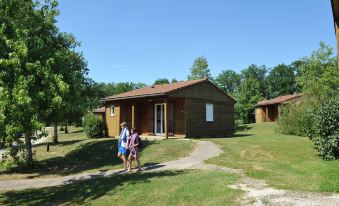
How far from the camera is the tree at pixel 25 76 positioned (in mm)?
10305

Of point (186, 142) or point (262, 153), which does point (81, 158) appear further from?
point (262, 153)

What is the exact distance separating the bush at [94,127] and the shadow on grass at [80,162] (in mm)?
5717

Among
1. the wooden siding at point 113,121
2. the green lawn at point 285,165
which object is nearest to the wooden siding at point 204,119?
the wooden siding at point 113,121

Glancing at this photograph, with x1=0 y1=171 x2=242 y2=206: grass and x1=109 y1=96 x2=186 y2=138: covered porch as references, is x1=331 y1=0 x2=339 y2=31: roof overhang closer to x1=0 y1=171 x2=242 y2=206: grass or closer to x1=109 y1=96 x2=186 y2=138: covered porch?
x1=0 y1=171 x2=242 y2=206: grass

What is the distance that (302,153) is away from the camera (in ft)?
52.0

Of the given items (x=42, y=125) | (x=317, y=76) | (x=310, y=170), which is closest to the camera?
(x=42, y=125)

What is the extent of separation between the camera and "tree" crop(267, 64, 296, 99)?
3807 inches

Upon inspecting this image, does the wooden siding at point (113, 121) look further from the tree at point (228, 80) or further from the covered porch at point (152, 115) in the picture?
the tree at point (228, 80)

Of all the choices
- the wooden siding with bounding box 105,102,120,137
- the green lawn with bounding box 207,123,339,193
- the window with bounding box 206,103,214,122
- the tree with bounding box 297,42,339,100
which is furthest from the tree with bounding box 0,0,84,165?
the tree with bounding box 297,42,339,100

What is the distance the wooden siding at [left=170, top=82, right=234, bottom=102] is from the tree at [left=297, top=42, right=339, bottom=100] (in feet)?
48.0

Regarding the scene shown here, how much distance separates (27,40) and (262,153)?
10.7 m

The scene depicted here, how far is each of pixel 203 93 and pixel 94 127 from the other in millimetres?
8644

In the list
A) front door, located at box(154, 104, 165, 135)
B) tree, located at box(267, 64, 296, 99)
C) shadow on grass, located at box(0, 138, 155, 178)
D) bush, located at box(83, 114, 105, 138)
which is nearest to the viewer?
shadow on grass, located at box(0, 138, 155, 178)

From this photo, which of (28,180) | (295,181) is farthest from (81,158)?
(295,181)
